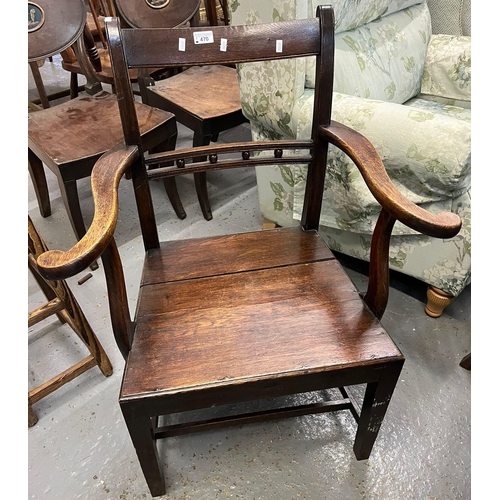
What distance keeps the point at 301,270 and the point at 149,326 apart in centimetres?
37

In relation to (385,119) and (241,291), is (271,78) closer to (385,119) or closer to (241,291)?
(385,119)

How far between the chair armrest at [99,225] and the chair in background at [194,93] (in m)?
0.76

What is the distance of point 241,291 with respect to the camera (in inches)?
35.3

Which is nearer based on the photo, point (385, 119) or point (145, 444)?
point (145, 444)

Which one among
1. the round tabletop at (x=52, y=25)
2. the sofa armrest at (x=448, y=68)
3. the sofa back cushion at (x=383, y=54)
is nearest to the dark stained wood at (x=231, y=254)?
the sofa back cushion at (x=383, y=54)

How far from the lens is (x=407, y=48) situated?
164cm

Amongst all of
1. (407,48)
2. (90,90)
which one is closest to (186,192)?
(90,90)

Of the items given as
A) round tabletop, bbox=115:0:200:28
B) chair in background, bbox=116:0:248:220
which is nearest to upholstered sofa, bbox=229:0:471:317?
chair in background, bbox=116:0:248:220

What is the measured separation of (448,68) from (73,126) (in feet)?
5.18

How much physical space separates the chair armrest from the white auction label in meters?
0.27

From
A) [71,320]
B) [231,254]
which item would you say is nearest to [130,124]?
[231,254]

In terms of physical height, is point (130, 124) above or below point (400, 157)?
above

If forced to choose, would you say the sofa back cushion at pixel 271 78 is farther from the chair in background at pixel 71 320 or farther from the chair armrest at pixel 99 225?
the chair in background at pixel 71 320

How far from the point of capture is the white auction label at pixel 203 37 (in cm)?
84
